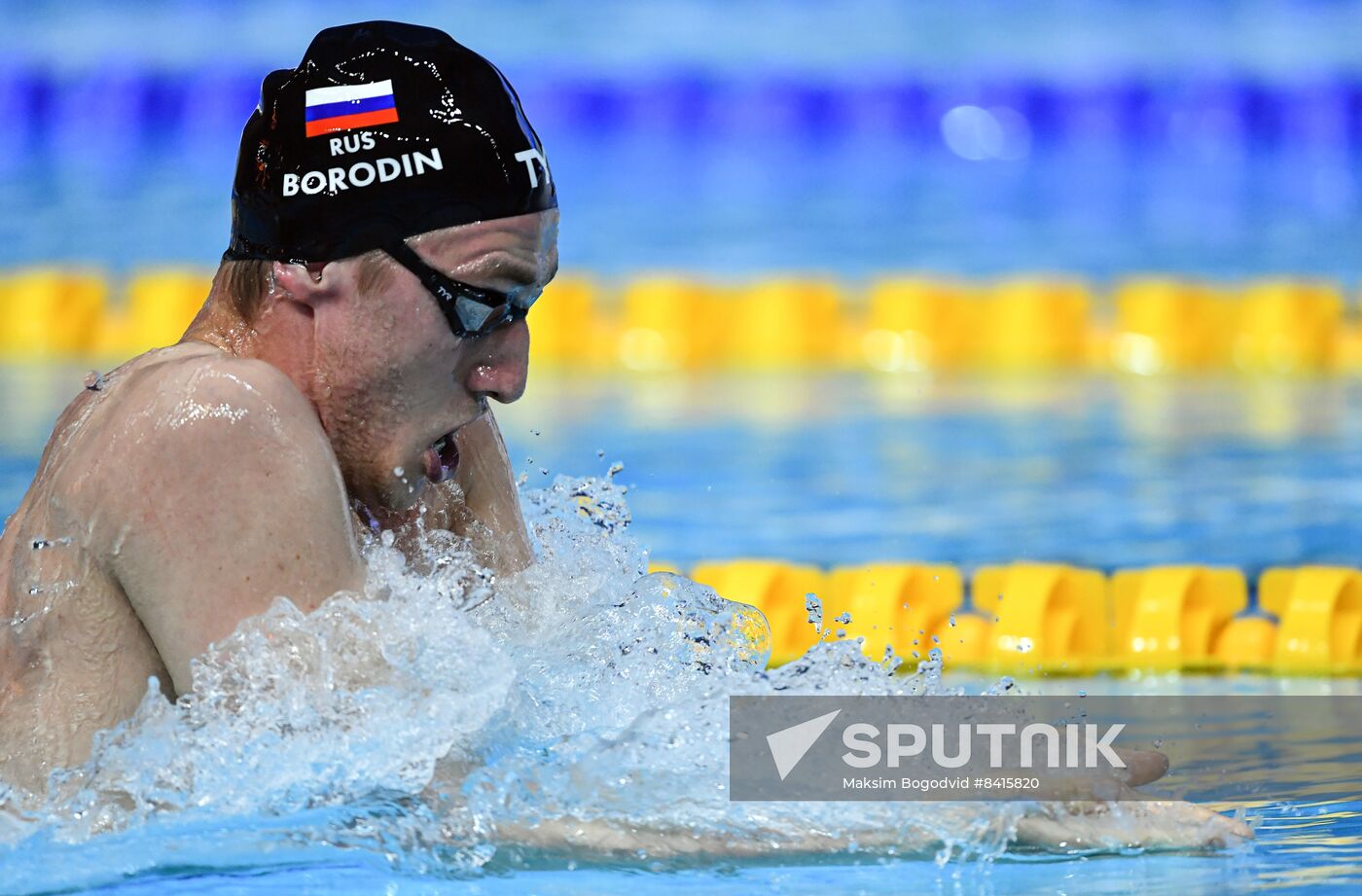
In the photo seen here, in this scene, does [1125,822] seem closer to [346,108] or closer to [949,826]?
[949,826]

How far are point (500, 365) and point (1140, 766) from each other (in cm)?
89

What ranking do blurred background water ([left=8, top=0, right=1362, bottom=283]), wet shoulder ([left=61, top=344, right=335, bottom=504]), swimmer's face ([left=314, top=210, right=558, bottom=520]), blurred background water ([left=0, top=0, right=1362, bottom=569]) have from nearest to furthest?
wet shoulder ([left=61, top=344, right=335, bottom=504]), swimmer's face ([left=314, top=210, right=558, bottom=520]), blurred background water ([left=0, top=0, right=1362, bottom=569]), blurred background water ([left=8, top=0, right=1362, bottom=283])

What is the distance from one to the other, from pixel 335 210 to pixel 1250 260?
6948 millimetres

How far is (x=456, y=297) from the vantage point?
1.90m

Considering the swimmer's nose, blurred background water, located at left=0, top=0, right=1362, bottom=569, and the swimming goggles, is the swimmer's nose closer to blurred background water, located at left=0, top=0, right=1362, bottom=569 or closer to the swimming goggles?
the swimming goggles

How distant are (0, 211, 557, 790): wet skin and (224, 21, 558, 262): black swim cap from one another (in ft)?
0.11

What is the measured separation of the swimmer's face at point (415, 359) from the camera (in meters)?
1.88

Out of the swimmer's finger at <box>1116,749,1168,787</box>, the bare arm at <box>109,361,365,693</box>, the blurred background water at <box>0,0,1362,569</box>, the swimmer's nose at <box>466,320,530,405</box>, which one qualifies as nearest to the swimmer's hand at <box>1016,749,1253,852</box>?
the swimmer's finger at <box>1116,749,1168,787</box>

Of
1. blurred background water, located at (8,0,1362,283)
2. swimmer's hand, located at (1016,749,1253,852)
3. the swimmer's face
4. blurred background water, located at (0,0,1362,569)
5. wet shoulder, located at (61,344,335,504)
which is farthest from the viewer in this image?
blurred background water, located at (8,0,1362,283)

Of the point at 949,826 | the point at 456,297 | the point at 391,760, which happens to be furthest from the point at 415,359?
the point at 949,826

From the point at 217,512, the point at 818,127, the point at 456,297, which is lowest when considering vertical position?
the point at 217,512

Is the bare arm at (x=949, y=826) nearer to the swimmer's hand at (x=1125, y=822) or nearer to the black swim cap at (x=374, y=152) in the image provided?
the swimmer's hand at (x=1125, y=822)

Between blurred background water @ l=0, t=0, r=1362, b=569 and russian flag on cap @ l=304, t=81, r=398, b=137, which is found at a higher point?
blurred background water @ l=0, t=0, r=1362, b=569

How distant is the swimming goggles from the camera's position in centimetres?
189
